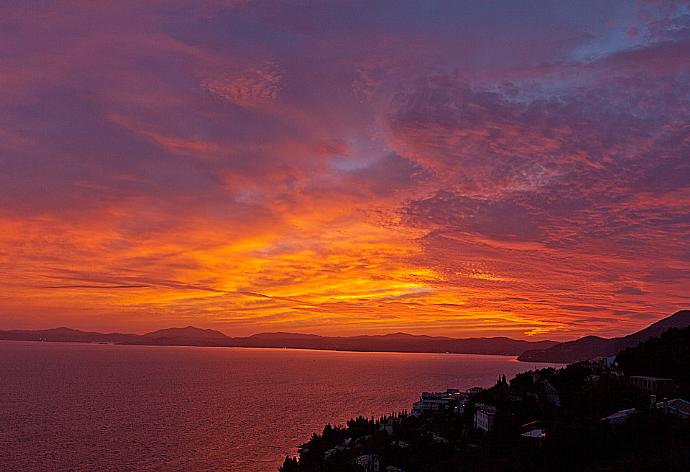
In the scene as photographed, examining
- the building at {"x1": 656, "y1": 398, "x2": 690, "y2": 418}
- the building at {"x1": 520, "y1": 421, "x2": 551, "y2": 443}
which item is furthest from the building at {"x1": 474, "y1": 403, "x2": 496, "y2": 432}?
the building at {"x1": 656, "y1": 398, "x2": 690, "y2": 418}

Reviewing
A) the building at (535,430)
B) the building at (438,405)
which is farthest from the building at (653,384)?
the building at (438,405)

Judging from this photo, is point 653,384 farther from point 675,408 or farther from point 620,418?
point 620,418

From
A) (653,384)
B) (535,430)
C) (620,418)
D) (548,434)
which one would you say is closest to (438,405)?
(653,384)

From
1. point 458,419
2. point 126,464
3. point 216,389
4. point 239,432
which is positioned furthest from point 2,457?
point 216,389

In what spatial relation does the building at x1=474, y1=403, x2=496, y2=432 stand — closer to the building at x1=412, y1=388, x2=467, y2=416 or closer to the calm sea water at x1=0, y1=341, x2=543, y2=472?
the building at x1=412, y1=388, x2=467, y2=416

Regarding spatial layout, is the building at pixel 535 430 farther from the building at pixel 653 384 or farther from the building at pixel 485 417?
the building at pixel 653 384
